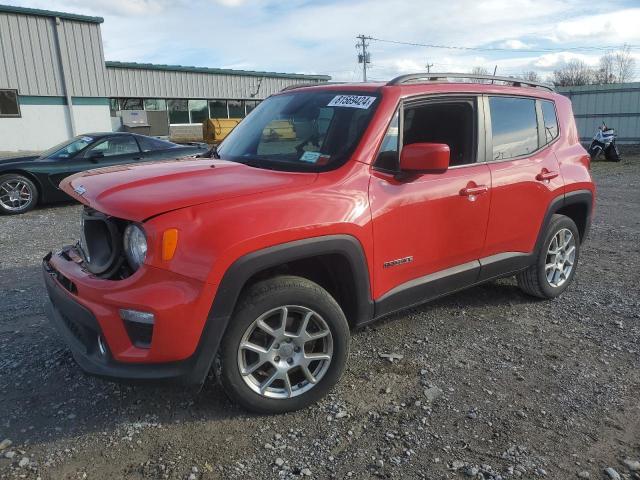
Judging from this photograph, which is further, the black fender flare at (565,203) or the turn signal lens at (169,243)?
the black fender flare at (565,203)

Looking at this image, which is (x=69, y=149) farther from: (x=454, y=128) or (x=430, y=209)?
(x=430, y=209)

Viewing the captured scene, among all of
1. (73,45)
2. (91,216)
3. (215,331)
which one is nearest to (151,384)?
(215,331)

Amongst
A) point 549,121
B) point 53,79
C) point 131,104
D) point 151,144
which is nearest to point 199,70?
point 131,104

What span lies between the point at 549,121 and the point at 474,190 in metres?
1.43

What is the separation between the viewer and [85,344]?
268 cm

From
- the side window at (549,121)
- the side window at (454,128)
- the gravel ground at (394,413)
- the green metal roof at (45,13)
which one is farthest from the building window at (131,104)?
the side window at (454,128)

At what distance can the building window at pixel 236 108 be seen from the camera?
3139 centimetres

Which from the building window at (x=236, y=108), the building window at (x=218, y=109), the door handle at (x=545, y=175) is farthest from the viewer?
the building window at (x=236, y=108)

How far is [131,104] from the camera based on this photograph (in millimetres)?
27312

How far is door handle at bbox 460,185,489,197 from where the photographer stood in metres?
3.50

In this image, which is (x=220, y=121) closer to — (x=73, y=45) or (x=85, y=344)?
(x=73, y=45)

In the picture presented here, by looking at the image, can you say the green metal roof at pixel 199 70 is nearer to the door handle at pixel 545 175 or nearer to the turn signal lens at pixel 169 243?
the door handle at pixel 545 175

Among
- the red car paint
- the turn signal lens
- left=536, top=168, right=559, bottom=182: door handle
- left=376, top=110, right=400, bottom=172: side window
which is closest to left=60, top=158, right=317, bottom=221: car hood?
the red car paint

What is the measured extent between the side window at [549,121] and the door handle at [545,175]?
0.31m
